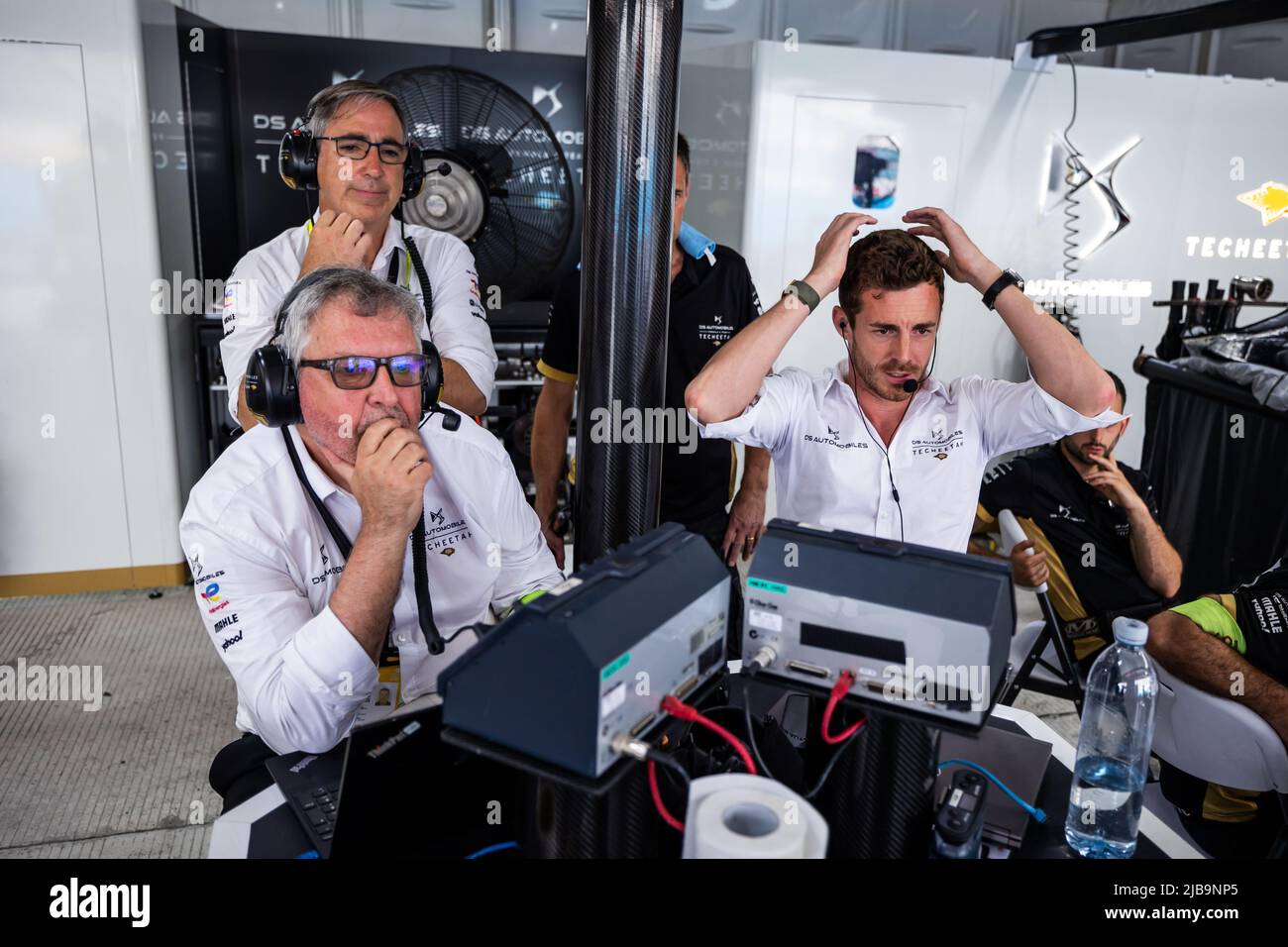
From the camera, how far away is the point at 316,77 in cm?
409

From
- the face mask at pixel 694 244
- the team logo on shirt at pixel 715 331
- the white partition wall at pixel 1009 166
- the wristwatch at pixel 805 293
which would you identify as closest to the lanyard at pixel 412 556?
the wristwatch at pixel 805 293

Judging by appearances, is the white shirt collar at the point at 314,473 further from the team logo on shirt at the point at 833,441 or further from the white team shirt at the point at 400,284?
the team logo on shirt at the point at 833,441

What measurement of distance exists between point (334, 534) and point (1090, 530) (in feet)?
7.51

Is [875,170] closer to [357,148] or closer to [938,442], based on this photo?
[938,442]

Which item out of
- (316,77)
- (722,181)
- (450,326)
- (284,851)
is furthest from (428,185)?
(284,851)

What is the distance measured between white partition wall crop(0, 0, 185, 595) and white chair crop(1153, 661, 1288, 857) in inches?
151

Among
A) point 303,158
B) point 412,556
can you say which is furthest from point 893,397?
point 303,158

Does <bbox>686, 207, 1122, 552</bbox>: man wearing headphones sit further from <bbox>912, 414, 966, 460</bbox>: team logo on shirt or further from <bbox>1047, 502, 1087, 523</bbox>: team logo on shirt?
<bbox>1047, 502, 1087, 523</bbox>: team logo on shirt

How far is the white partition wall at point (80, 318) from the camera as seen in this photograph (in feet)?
12.1

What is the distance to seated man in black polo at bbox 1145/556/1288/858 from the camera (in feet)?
6.81

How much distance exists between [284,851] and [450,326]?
4.39ft

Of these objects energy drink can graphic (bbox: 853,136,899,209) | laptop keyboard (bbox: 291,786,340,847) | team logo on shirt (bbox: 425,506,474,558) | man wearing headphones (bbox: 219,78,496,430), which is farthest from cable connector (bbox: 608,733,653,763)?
energy drink can graphic (bbox: 853,136,899,209)

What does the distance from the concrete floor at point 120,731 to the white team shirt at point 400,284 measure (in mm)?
1278
